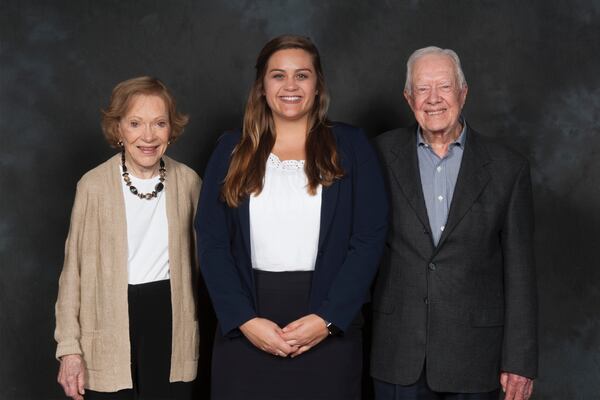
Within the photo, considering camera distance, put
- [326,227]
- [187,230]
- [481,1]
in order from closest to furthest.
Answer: [326,227]
[187,230]
[481,1]

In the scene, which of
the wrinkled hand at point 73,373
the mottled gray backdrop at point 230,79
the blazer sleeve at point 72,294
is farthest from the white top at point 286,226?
the mottled gray backdrop at point 230,79

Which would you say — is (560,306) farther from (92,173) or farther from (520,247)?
(92,173)

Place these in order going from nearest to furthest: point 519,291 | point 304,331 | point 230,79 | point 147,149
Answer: point 304,331, point 519,291, point 147,149, point 230,79

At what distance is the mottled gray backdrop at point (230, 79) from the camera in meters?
4.04

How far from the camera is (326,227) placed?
2912 millimetres

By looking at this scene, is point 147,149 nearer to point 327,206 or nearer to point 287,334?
point 327,206

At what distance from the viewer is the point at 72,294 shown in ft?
9.93

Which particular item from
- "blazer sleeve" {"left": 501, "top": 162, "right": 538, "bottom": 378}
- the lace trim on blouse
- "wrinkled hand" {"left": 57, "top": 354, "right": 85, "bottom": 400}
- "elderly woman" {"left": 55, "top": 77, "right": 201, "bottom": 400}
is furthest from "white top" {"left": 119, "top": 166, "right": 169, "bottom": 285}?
"blazer sleeve" {"left": 501, "top": 162, "right": 538, "bottom": 378}

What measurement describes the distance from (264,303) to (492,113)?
1755mm

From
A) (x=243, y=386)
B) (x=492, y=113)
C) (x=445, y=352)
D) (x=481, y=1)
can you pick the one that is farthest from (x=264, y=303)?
(x=481, y=1)

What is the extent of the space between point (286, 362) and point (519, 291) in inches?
34.1

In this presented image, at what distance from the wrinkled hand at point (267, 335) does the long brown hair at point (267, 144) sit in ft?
1.39

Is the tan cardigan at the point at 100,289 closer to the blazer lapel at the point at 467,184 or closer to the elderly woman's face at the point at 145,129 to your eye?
the elderly woman's face at the point at 145,129

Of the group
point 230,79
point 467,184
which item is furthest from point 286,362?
point 230,79
